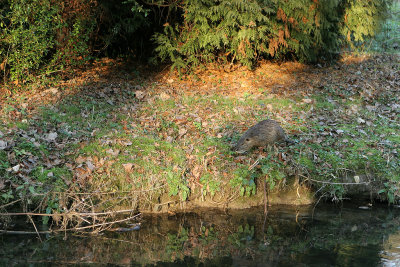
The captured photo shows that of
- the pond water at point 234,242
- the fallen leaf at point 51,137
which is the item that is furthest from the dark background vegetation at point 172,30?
the pond water at point 234,242

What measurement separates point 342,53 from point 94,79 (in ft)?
23.1

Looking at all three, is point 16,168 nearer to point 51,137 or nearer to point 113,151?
point 51,137

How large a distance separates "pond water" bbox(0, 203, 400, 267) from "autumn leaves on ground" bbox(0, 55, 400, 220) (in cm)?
45

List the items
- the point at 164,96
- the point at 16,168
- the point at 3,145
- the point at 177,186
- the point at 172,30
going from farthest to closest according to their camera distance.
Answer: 1. the point at 172,30
2. the point at 164,96
3. the point at 177,186
4. the point at 3,145
5. the point at 16,168

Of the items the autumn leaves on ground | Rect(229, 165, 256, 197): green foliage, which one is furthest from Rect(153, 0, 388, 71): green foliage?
Rect(229, 165, 256, 197): green foliage

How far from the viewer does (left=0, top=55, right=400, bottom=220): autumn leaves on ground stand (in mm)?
6336

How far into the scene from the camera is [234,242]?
18.2 ft

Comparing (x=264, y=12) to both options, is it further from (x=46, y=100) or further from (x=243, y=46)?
(x=46, y=100)

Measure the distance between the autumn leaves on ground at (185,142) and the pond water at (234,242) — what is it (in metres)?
0.45

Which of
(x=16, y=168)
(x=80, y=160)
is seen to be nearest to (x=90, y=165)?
(x=80, y=160)

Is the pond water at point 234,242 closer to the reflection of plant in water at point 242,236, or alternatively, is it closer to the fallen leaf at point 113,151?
the reflection of plant in water at point 242,236

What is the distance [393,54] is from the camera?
12.8m

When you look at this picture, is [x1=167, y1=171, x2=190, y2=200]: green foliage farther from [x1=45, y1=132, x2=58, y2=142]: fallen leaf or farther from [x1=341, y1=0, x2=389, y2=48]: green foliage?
[x1=341, y1=0, x2=389, y2=48]: green foliage

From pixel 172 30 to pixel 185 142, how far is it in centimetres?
340
